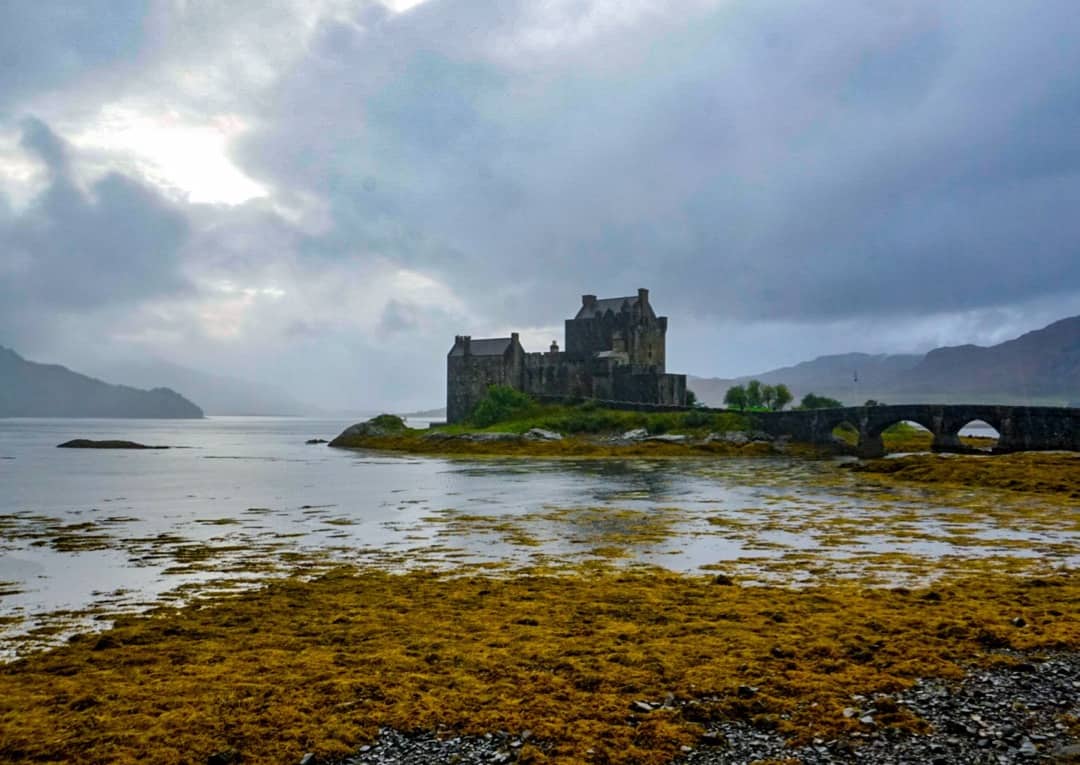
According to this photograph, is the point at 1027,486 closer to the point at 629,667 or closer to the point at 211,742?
the point at 629,667

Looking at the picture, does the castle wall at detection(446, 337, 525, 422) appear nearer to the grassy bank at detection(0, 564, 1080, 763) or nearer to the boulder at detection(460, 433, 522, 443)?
the boulder at detection(460, 433, 522, 443)

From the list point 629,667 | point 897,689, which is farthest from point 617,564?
point 897,689

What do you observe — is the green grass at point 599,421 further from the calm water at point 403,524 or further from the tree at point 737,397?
the calm water at point 403,524

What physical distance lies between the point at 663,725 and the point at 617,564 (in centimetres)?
961

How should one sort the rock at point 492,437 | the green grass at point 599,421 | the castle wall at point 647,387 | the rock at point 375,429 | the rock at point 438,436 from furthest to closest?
the rock at point 375,429 < the castle wall at point 647,387 < the rock at point 438,436 < the rock at point 492,437 < the green grass at point 599,421

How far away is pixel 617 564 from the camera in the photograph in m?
17.3

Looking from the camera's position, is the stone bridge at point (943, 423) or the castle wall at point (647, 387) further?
the castle wall at point (647, 387)

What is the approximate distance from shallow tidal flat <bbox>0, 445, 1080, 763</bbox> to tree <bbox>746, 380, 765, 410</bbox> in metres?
66.5

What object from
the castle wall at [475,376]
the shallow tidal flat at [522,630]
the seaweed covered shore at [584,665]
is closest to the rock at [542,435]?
the castle wall at [475,376]

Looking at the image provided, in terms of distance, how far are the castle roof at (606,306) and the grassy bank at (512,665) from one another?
73479 mm

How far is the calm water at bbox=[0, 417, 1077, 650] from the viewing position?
58.0 feet

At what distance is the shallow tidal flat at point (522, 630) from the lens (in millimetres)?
7844

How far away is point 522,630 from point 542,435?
62.3m

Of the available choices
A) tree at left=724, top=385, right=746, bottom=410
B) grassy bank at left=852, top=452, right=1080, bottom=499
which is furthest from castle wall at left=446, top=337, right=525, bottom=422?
grassy bank at left=852, top=452, right=1080, bottom=499
